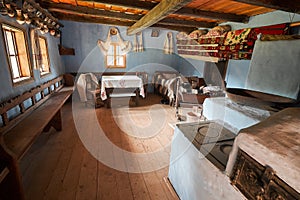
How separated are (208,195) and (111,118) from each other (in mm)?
2652

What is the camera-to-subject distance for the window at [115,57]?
5113 millimetres

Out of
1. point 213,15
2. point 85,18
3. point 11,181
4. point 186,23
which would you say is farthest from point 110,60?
point 11,181

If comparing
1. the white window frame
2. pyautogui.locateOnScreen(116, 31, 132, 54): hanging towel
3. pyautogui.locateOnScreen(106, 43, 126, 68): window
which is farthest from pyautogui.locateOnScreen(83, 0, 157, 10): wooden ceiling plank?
pyautogui.locateOnScreen(106, 43, 126, 68): window

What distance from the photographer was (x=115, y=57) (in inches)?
205

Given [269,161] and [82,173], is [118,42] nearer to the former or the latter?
[82,173]

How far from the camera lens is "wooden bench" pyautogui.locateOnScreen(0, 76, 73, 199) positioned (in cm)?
116

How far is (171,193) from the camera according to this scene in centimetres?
156

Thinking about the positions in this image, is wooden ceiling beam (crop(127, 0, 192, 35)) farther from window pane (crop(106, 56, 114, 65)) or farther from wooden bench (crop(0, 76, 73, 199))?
window pane (crop(106, 56, 114, 65))

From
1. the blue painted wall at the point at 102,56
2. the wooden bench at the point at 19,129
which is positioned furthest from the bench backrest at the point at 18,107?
the blue painted wall at the point at 102,56

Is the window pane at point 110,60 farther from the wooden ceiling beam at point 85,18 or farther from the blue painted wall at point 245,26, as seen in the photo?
the blue painted wall at point 245,26

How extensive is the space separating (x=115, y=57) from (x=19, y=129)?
156 inches

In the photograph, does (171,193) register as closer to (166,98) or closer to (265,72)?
(265,72)

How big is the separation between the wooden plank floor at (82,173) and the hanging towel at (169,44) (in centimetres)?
368

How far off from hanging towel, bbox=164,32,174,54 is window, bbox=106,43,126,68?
60.1 inches
